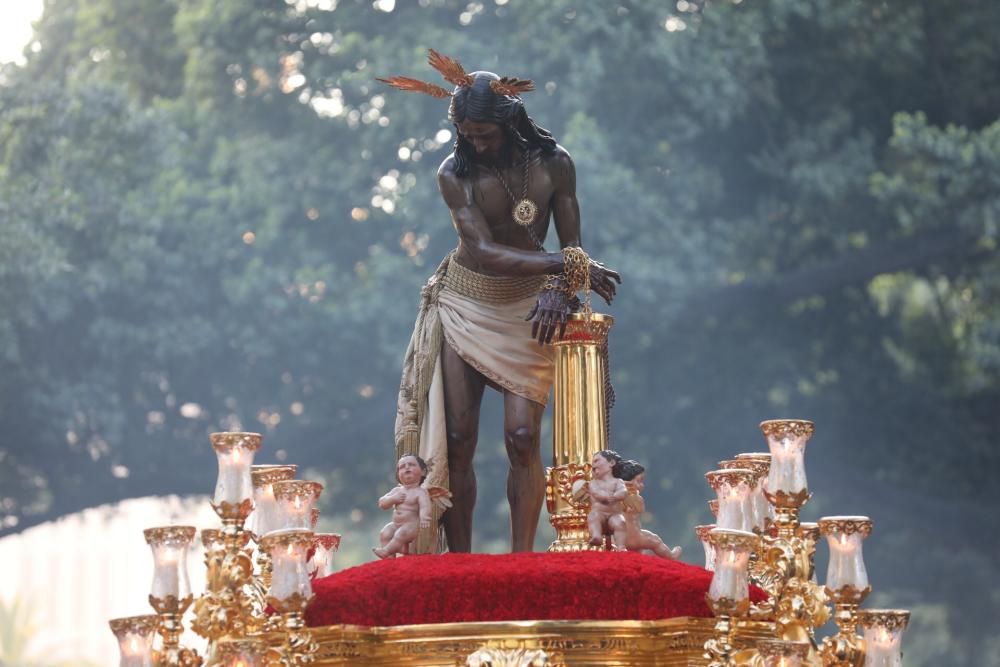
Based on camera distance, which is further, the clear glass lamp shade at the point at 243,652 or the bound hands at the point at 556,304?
the bound hands at the point at 556,304

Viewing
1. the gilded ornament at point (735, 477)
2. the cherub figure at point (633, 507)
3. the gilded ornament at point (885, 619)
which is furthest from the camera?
the cherub figure at point (633, 507)

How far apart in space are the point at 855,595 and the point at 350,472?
49.4ft

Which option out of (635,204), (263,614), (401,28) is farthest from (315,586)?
(401,28)

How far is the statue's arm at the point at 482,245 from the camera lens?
6176 mm

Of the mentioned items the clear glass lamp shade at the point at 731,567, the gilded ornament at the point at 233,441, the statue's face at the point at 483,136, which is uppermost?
the statue's face at the point at 483,136

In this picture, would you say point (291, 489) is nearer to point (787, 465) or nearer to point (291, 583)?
point (291, 583)

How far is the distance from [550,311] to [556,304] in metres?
0.04

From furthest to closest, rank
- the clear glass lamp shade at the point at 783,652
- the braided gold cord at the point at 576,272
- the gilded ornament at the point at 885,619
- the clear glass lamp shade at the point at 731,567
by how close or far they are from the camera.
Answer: the braided gold cord at the point at 576,272
the gilded ornament at the point at 885,619
the clear glass lamp shade at the point at 731,567
the clear glass lamp shade at the point at 783,652

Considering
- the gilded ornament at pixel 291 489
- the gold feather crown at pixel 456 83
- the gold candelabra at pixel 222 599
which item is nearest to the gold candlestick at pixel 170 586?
the gold candelabra at pixel 222 599

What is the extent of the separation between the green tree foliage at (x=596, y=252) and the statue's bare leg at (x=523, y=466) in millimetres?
12507

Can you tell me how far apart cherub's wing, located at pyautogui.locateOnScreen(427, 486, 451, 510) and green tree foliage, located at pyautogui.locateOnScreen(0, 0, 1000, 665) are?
12.6 meters

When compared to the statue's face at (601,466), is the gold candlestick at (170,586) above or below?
below

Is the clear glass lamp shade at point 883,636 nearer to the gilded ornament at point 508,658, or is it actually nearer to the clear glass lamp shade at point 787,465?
the clear glass lamp shade at point 787,465

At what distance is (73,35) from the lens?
21297mm
